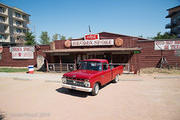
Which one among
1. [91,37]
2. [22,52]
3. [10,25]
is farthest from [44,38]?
[91,37]

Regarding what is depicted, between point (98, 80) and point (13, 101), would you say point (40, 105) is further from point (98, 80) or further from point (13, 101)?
point (98, 80)

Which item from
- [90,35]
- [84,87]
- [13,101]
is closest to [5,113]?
[13,101]

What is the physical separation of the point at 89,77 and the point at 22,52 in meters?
16.8

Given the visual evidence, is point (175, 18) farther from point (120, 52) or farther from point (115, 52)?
point (115, 52)

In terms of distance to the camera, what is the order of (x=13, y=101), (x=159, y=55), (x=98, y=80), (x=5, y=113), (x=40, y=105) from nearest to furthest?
(x=5, y=113) < (x=40, y=105) < (x=13, y=101) < (x=98, y=80) < (x=159, y=55)

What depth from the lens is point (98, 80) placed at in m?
6.08

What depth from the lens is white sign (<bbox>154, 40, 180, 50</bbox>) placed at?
12.8m

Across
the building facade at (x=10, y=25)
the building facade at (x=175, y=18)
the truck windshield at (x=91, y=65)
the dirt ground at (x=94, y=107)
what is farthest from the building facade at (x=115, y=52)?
the building facade at (x=175, y=18)

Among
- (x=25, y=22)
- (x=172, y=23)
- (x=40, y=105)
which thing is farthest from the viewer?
(x=25, y=22)

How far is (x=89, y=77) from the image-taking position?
5.49 meters

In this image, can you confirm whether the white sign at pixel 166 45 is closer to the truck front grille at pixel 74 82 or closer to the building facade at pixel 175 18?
the truck front grille at pixel 74 82

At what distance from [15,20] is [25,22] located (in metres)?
5.73

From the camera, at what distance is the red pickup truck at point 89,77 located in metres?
5.58

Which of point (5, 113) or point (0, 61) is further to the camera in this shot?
point (0, 61)
